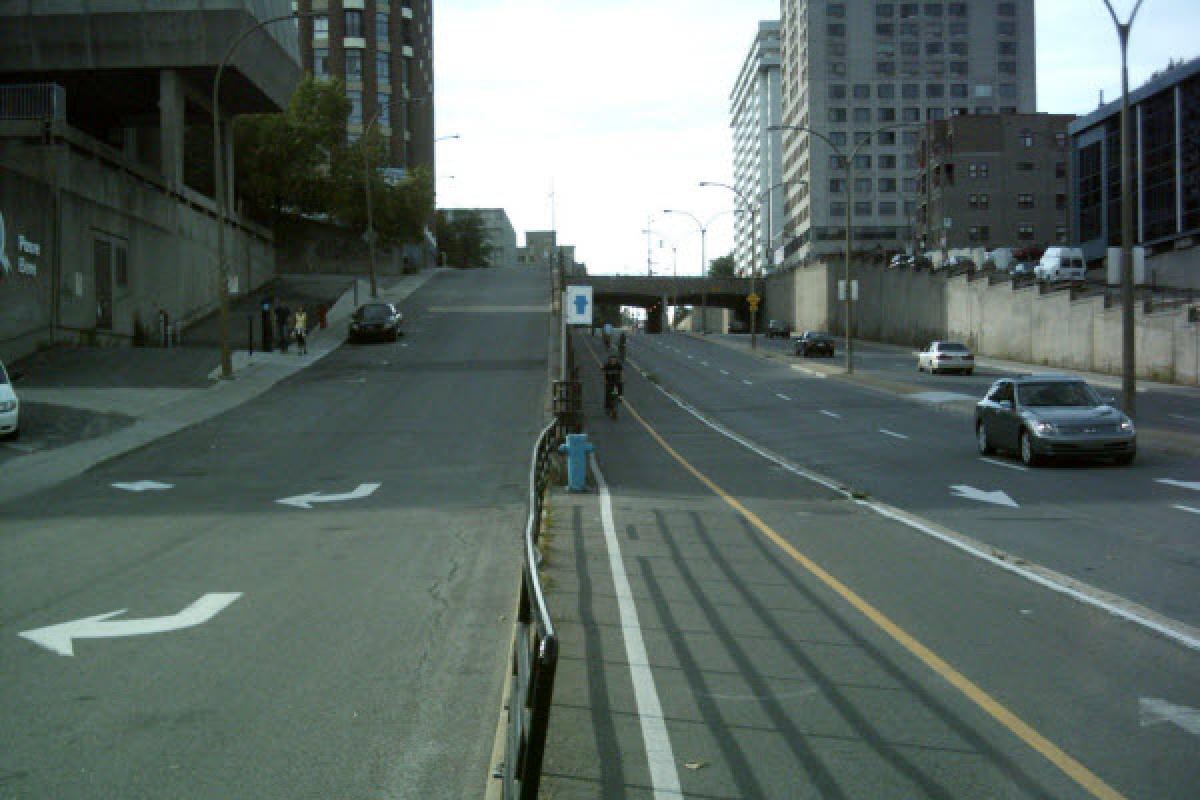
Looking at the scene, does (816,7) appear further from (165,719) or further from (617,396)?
(165,719)

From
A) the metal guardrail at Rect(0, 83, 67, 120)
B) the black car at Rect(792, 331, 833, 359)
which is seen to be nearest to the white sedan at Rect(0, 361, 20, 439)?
the metal guardrail at Rect(0, 83, 67, 120)

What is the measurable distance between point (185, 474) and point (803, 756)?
1665 cm

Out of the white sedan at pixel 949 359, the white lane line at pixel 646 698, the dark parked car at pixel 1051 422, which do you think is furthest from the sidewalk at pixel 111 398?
the white sedan at pixel 949 359

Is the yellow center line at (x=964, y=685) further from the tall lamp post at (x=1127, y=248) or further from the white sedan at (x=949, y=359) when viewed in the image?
the white sedan at (x=949, y=359)

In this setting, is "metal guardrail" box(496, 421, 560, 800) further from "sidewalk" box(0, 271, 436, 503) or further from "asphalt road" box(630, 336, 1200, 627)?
"sidewalk" box(0, 271, 436, 503)

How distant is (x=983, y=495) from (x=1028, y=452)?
418 cm

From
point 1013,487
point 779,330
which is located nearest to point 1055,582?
point 1013,487

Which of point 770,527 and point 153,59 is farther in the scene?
point 153,59

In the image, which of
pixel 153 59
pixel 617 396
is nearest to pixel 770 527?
pixel 617 396

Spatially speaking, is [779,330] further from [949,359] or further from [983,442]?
[983,442]

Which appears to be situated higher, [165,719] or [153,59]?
[153,59]

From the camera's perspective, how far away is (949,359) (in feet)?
168

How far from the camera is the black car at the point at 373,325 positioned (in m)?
50.3

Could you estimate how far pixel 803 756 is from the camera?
5824mm
